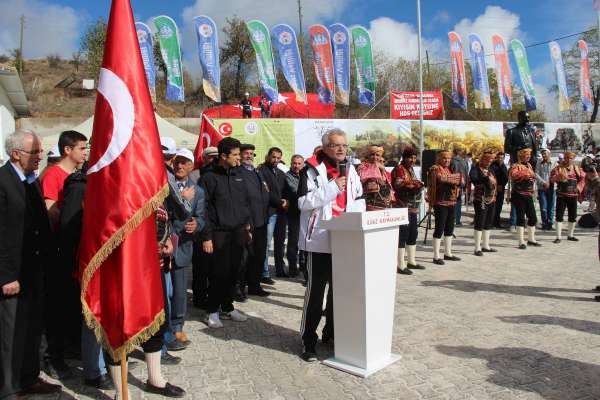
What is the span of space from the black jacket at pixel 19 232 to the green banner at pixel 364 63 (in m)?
17.2

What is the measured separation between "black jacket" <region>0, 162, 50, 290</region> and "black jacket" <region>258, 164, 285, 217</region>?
3818 mm

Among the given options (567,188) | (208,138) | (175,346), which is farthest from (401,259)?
(567,188)

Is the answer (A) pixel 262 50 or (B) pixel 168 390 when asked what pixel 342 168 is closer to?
(B) pixel 168 390

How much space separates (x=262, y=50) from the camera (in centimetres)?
1786

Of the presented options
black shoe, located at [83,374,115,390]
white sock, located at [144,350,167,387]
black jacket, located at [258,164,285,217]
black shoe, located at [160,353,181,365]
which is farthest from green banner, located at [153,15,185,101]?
white sock, located at [144,350,167,387]

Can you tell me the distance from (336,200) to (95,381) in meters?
2.52

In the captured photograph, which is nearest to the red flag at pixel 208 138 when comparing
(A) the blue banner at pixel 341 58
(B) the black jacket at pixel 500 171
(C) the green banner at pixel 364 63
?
(B) the black jacket at pixel 500 171

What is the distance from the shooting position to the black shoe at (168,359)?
420cm

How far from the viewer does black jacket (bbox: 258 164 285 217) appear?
7074 millimetres

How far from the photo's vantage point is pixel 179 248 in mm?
4422

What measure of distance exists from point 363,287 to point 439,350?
4.21 feet

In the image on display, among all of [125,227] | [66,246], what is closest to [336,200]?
[125,227]

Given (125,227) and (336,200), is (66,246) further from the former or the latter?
(336,200)

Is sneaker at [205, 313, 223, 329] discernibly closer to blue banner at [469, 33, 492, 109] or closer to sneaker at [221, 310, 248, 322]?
sneaker at [221, 310, 248, 322]
